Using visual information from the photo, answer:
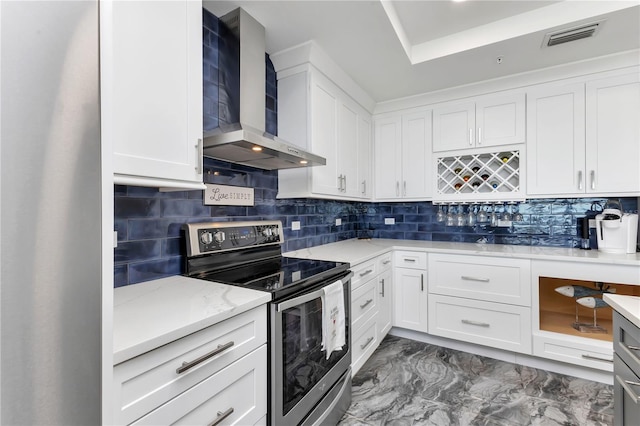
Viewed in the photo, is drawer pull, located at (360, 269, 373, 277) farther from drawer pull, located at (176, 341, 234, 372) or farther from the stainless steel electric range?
drawer pull, located at (176, 341, 234, 372)

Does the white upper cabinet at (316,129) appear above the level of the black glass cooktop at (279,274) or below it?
above

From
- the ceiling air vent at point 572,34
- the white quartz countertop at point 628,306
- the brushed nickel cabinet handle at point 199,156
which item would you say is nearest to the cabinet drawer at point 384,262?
the white quartz countertop at point 628,306

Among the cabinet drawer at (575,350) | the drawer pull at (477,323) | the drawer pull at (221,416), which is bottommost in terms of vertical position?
the cabinet drawer at (575,350)

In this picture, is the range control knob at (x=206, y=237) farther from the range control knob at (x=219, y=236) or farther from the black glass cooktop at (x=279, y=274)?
the black glass cooktop at (x=279, y=274)

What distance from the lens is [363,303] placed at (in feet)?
7.04

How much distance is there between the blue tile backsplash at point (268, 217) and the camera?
4.44 feet

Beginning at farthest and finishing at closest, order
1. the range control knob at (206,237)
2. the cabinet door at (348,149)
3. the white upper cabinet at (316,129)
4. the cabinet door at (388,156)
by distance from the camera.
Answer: the cabinet door at (388,156), the cabinet door at (348,149), the white upper cabinet at (316,129), the range control knob at (206,237)

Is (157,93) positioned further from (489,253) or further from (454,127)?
(454,127)

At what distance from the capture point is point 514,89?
2.59 meters

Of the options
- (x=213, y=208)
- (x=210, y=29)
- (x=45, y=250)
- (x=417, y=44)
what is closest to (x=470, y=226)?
(x=417, y=44)

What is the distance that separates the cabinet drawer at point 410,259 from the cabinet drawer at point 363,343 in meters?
0.66

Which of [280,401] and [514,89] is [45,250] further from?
[514,89]

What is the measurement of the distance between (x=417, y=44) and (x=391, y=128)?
36.6 inches

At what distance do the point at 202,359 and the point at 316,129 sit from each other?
5.61ft
